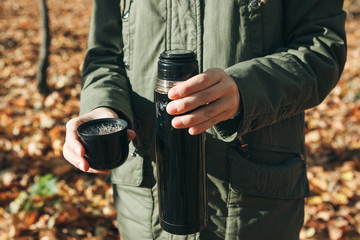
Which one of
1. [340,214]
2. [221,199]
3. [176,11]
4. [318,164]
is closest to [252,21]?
[176,11]

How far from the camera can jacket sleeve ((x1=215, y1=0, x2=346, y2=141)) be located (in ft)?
3.91

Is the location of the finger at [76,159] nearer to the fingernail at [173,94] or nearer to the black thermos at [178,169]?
the black thermos at [178,169]

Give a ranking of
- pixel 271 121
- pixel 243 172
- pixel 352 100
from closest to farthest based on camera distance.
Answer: pixel 271 121, pixel 243 172, pixel 352 100

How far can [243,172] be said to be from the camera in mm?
1404

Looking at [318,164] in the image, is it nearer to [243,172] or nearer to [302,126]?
[302,126]

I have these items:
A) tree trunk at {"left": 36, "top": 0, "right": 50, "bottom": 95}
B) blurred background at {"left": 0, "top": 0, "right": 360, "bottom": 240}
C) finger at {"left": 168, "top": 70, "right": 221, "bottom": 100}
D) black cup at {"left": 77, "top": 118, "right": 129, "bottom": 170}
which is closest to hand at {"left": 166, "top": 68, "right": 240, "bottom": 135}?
finger at {"left": 168, "top": 70, "right": 221, "bottom": 100}

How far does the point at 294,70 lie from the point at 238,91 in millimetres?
270

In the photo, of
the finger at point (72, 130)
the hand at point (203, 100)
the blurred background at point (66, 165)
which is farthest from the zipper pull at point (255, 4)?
the blurred background at point (66, 165)

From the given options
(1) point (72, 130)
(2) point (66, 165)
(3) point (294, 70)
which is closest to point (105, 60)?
(1) point (72, 130)

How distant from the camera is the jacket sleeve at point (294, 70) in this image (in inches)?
46.9

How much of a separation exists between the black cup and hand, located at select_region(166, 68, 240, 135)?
251 millimetres

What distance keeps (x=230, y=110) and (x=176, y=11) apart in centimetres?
53

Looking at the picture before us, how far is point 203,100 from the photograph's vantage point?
3.35 ft

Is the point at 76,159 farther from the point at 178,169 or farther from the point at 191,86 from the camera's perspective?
the point at 191,86
